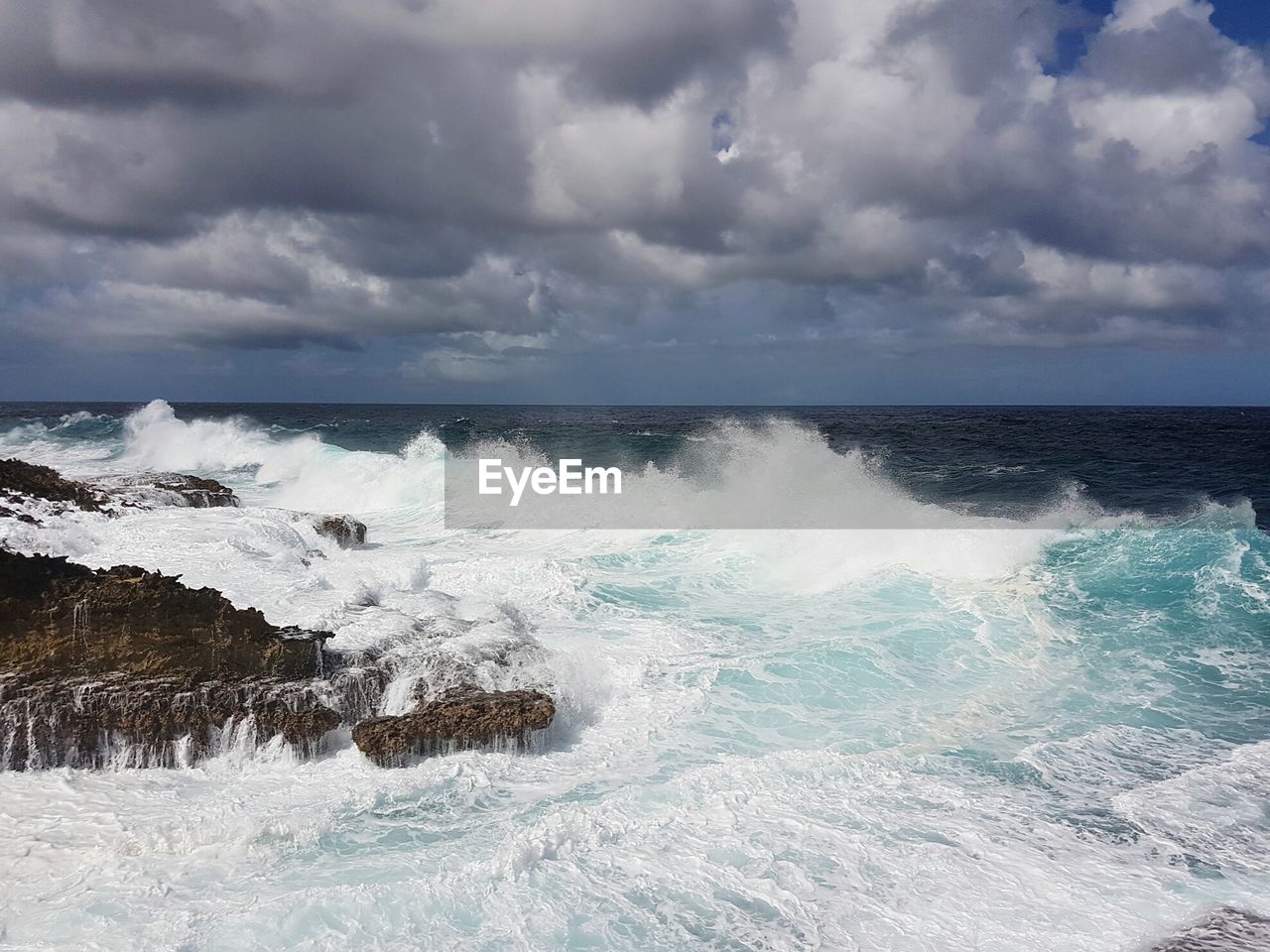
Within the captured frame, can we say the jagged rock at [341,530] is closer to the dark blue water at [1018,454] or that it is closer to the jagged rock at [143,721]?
the jagged rock at [143,721]

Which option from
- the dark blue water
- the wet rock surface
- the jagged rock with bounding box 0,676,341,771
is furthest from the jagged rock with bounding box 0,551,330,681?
the dark blue water

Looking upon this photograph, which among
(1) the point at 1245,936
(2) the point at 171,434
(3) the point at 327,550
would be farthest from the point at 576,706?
(2) the point at 171,434

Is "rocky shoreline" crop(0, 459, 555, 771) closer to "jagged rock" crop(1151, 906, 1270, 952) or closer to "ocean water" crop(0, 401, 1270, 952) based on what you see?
"ocean water" crop(0, 401, 1270, 952)

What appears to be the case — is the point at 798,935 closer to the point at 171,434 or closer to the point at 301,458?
the point at 301,458

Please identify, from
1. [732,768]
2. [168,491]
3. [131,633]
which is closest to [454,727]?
[732,768]

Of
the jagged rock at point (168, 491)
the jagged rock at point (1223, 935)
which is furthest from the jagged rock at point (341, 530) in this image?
the jagged rock at point (1223, 935)

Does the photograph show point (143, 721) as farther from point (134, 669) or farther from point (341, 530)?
point (341, 530)
